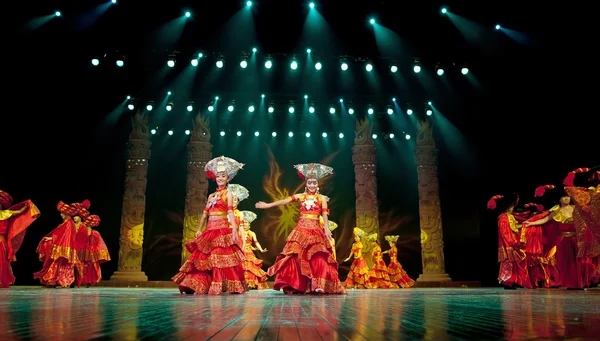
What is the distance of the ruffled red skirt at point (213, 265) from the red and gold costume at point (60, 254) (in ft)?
16.9

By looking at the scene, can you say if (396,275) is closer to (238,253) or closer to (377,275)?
(377,275)

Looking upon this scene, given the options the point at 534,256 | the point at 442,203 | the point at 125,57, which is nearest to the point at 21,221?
the point at 125,57

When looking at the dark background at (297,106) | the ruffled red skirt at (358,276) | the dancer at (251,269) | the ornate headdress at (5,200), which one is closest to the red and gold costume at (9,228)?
the ornate headdress at (5,200)

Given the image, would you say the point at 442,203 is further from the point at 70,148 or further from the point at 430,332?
the point at 430,332

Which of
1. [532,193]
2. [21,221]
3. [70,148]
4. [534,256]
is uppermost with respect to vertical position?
[70,148]

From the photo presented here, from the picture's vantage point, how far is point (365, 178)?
1561 centimetres

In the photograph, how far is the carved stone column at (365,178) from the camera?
15281mm

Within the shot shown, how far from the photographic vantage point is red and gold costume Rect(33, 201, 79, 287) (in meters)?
9.95

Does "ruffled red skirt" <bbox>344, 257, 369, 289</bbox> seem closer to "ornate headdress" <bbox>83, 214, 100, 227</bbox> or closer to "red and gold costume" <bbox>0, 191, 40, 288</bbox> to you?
"ornate headdress" <bbox>83, 214, 100, 227</bbox>

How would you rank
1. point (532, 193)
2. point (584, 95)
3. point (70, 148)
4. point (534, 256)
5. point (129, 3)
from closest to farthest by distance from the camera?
point (584, 95)
point (129, 3)
point (534, 256)
point (532, 193)
point (70, 148)

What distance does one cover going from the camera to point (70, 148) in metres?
13.0

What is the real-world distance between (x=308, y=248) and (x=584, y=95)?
239 inches

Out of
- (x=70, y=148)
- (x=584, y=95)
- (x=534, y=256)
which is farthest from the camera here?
(x=70, y=148)

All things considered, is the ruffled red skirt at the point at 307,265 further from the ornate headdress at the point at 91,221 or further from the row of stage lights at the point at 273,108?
the row of stage lights at the point at 273,108
